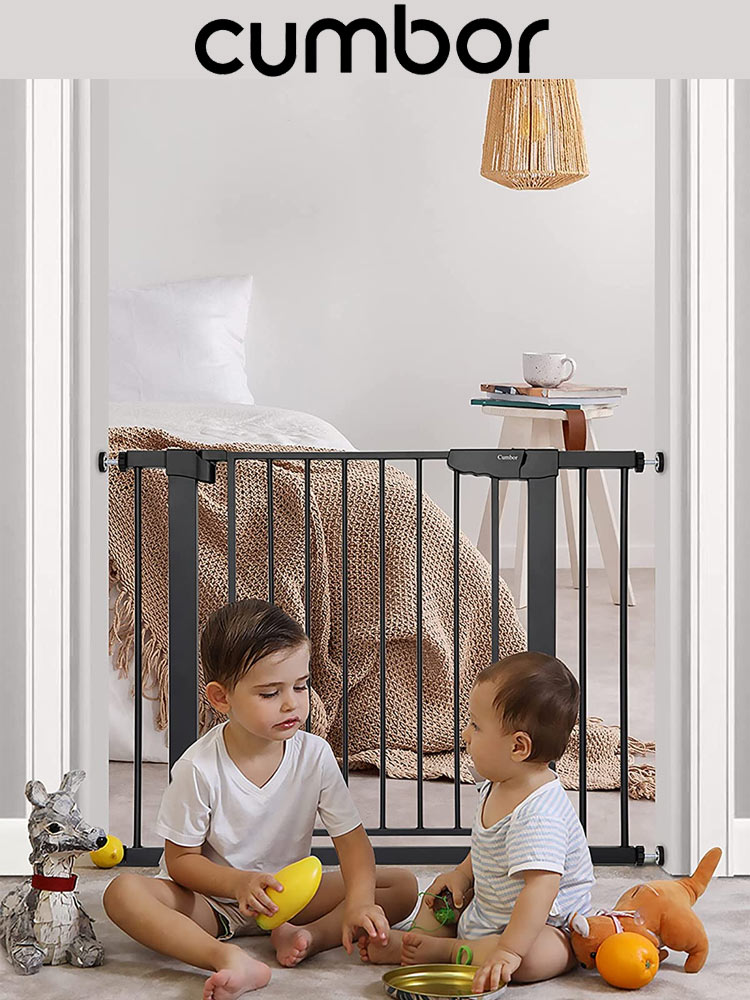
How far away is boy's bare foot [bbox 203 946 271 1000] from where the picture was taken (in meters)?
1.62

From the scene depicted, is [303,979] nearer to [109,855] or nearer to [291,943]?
[291,943]

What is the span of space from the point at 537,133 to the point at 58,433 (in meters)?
2.95

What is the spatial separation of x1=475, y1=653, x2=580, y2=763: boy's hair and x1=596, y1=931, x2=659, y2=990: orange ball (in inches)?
10.5

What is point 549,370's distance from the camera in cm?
460

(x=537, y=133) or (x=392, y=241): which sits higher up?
(x=537, y=133)

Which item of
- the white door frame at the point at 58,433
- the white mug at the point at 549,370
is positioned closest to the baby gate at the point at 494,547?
the white door frame at the point at 58,433

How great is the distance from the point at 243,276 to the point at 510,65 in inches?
139

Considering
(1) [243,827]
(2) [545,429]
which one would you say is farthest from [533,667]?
(2) [545,429]

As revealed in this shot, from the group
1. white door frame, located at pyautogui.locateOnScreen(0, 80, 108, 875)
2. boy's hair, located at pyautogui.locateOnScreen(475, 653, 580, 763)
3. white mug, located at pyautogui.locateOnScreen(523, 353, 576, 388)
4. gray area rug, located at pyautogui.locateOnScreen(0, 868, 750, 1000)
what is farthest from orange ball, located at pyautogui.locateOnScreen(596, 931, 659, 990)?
white mug, located at pyautogui.locateOnScreen(523, 353, 576, 388)

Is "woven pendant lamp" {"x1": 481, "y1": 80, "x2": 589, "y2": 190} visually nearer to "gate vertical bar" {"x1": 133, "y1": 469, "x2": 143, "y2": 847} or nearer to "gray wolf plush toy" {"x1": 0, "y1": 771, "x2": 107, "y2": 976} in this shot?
"gate vertical bar" {"x1": 133, "y1": 469, "x2": 143, "y2": 847}

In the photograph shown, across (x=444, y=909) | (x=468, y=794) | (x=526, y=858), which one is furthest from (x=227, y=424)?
(x=526, y=858)

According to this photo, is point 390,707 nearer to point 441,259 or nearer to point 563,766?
point 563,766

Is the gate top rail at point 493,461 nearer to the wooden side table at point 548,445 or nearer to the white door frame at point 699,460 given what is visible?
the white door frame at point 699,460

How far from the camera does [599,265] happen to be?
562 centimetres
